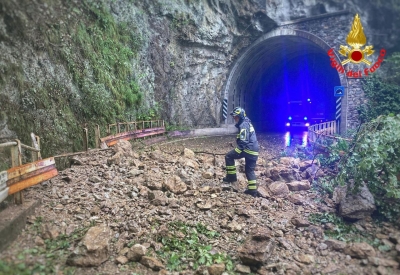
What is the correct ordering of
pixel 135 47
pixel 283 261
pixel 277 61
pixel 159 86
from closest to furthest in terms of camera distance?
pixel 283 261, pixel 135 47, pixel 159 86, pixel 277 61

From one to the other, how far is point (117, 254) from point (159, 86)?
8978 mm

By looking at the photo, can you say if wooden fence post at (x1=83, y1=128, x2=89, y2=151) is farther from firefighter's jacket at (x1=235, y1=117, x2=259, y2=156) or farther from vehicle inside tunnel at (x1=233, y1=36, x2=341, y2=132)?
vehicle inside tunnel at (x1=233, y1=36, x2=341, y2=132)

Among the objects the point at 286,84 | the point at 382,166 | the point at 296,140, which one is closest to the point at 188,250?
the point at 382,166

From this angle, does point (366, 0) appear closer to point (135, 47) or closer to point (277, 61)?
point (277, 61)

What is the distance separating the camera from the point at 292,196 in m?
5.59

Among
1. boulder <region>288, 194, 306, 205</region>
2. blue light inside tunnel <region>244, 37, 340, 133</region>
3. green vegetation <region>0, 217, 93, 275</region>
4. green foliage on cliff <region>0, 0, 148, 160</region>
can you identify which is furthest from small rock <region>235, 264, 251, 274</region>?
blue light inside tunnel <region>244, 37, 340, 133</region>

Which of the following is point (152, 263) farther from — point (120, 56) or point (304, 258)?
point (120, 56)

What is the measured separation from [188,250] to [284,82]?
872 inches

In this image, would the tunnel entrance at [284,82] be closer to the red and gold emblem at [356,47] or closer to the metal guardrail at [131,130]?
the red and gold emblem at [356,47]

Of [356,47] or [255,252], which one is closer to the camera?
[255,252]

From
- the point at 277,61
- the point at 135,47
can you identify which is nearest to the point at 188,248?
the point at 135,47

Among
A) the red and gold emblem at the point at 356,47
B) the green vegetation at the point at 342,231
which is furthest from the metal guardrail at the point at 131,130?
the red and gold emblem at the point at 356,47

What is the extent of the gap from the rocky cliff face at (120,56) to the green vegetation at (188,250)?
3573 millimetres

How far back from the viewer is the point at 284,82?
2372 cm
